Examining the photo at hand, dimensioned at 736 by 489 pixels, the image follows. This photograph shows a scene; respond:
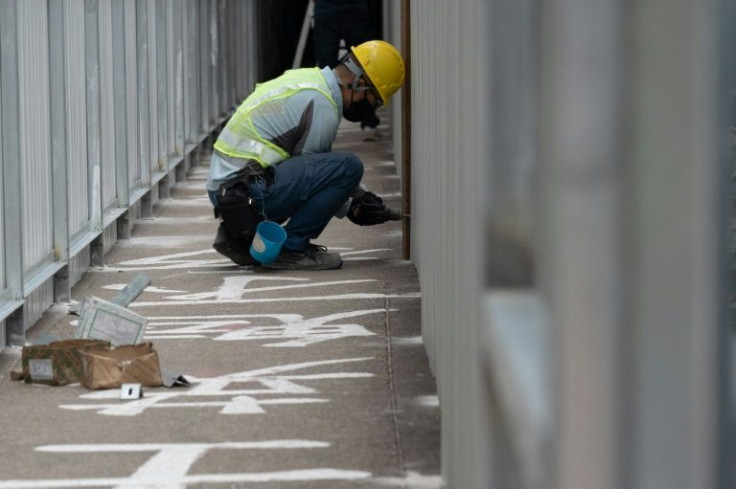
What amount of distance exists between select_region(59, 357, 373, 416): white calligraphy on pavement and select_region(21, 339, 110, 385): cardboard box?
193 mm

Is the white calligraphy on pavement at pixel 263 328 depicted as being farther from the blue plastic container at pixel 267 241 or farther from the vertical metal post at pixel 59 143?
the blue plastic container at pixel 267 241

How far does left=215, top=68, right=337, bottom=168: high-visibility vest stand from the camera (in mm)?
7570

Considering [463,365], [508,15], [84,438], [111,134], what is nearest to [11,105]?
[84,438]

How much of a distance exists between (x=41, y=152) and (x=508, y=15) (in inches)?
171

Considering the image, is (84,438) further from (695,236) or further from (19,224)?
(695,236)

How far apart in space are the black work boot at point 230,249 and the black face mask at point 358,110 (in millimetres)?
865

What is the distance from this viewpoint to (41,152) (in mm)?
6695

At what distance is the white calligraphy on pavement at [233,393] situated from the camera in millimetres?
4992

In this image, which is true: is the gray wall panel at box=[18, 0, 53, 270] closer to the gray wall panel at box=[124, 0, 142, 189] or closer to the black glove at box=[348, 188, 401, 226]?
the black glove at box=[348, 188, 401, 226]

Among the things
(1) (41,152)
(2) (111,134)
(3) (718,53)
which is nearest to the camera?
(3) (718,53)

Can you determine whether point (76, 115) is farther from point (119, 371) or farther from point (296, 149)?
point (119, 371)

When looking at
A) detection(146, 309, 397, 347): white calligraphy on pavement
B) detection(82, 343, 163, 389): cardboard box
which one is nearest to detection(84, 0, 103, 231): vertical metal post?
detection(146, 309, 397, 347): white calligraphy on pavement

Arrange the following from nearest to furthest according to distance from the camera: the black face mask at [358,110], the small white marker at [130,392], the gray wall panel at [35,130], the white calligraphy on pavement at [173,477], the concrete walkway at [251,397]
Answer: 1. the white calligraphy on pavement at [173,477]
2. the concrete walkway at [251,397]
3. the small white marker at [130,392]
4. the gray wall panel at [35,130]
5. the black face mask at [358,110]

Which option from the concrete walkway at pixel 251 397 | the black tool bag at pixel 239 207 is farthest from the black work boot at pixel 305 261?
the black tool bag at pixel 239 207
